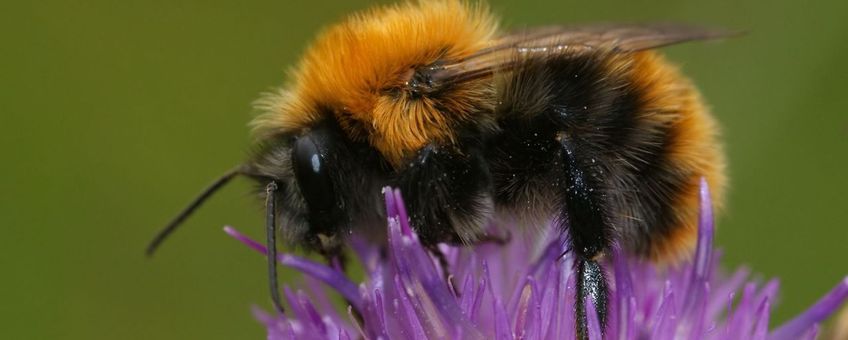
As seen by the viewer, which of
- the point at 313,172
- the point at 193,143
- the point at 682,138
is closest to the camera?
the point at 313,172

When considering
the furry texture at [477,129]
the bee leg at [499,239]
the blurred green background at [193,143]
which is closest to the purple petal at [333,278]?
the furry texture at [477,129]

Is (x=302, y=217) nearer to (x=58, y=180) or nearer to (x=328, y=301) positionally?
(x=328, y=301)

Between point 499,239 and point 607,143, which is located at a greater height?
point 607,143

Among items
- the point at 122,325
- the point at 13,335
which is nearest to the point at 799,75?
the point at 122,325

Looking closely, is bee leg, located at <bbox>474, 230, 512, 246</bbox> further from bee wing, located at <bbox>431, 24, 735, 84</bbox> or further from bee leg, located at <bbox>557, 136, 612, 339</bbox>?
bee wing, located at <bbox>431, 24, 735, 84</bbox>

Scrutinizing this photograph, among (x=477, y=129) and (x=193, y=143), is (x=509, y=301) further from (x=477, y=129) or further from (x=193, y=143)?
(x=193, y=143)

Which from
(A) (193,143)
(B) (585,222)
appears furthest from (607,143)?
(A) (193,143)

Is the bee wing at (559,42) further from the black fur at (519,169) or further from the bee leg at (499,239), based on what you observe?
the bee leg at (499,239)
